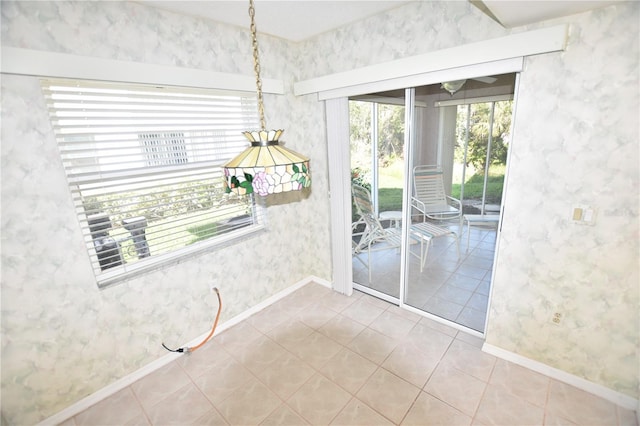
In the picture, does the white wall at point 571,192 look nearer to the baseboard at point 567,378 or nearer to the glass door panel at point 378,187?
the baseboard at point 567,378

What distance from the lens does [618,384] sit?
1.69 metres

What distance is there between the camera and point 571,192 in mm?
1621

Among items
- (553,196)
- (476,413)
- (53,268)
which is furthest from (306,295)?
(553,196)

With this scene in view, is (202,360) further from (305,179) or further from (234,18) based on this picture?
(234,18)

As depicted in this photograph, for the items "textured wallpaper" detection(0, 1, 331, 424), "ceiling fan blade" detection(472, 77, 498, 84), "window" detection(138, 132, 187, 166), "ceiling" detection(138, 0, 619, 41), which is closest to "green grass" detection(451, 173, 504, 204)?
"ceiling fan blade" detection(472, 77, 498, 84)

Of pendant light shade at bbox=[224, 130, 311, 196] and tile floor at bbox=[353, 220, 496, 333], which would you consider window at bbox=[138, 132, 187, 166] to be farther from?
tile floor at bbox=[353, 220, 496, 333]

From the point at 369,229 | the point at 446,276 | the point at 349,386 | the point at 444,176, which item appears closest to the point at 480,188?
the point at 444,176

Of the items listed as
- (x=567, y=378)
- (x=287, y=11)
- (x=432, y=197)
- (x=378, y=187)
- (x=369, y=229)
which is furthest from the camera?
(x=369, y=229)

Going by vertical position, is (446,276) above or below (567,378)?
above

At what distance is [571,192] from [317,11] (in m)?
1.99

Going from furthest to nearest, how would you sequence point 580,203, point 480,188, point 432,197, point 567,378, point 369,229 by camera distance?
point 369,229
point 432,197
point 480,188
point 567,378
point 580,203

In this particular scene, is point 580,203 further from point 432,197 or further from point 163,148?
point 163,148

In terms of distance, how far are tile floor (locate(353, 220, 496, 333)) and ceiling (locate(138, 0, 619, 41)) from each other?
1.80m

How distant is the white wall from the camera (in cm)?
144
